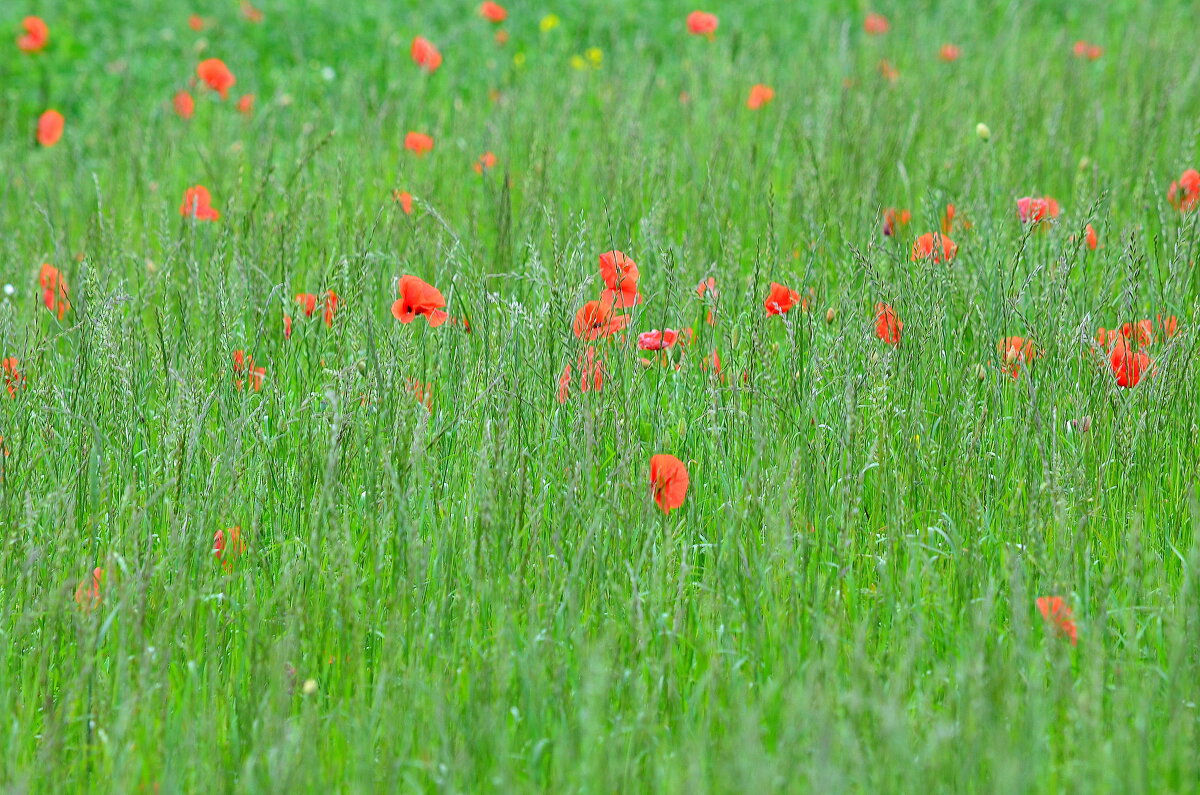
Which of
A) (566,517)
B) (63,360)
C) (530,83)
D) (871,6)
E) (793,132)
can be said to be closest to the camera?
(566,517)

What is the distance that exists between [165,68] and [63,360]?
151 inches

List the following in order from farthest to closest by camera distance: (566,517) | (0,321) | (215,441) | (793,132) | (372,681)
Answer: (793,132) → (0,321) → (215,441) → (566,517) → (372,681)

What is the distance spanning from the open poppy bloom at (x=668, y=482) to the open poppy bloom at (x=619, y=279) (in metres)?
0.39

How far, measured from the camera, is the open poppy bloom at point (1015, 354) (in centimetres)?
210

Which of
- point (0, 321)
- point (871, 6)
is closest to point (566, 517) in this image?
point (0, 321)

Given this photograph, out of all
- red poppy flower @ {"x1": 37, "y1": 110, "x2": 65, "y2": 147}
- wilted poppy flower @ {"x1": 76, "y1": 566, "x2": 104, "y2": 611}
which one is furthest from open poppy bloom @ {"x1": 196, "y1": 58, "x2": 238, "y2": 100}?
wilted poppy flower @ {"x1": 76, "y1": 566, "x2": 104, "y2": 611}

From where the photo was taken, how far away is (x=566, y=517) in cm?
183

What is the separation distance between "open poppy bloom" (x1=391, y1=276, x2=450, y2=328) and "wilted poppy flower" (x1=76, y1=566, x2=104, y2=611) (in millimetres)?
676

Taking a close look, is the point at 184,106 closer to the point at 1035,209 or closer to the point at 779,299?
the point at 779,299

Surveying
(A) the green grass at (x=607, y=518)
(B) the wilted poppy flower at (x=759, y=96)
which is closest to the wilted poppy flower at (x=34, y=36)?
(A) the green grass at (x=607, y=518)

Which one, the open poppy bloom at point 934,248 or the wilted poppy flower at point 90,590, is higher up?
the open poppy bloom at point 934,248

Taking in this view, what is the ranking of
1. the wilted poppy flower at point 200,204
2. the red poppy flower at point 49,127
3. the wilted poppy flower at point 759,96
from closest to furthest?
the wilted poppy flower at point 200,204, the red poppy flower at point 49,127, the wilted poppy flower at point 759,96

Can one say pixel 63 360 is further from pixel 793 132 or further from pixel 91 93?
pixel 91 93

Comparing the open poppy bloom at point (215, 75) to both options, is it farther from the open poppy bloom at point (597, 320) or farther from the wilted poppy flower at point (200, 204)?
the open poppy bloom at point (597, 320)
